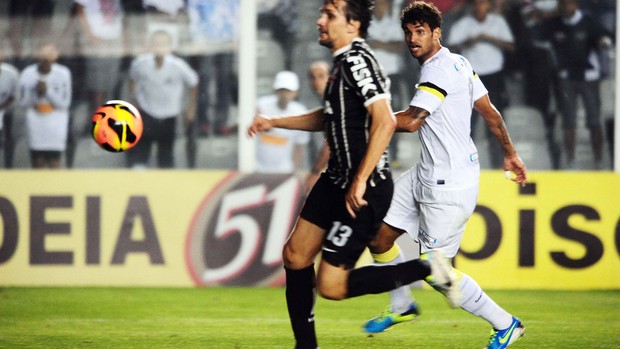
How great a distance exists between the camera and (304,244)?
6.52 meters

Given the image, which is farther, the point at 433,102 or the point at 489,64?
the point at 489,64

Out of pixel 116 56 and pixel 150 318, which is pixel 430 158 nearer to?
pixel 150 318

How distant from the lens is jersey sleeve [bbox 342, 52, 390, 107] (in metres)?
6.14

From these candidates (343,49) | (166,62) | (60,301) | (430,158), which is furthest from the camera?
(166,62)

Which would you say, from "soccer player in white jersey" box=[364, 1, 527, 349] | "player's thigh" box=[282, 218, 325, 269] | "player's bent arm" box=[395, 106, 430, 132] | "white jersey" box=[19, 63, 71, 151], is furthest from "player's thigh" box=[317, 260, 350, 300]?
"white jersey" box=[19, 63, 71, 151]

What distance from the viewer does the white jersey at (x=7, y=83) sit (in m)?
12.0

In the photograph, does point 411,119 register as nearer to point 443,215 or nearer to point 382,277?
point 443,215

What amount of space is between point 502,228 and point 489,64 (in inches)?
68.8

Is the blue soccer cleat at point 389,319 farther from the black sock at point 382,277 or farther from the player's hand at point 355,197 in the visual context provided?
the player's hand at point 355,197

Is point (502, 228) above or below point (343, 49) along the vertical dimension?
below

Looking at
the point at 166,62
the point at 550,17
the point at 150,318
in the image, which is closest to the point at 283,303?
the point at 150,318

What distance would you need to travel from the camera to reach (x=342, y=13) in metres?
6.36

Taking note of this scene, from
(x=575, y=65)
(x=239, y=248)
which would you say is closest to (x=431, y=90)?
(x=239, y=248)

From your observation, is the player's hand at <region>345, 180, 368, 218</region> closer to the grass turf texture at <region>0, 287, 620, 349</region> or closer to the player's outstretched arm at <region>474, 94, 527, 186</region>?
the grass turf texture at <region>0, 287, 620, 349</region>
